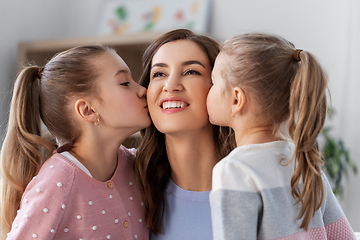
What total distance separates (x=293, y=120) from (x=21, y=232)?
77 centimetres

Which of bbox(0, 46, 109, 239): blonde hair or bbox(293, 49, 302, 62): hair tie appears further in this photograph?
bbox(0, 46, 109, 239): blonde hair

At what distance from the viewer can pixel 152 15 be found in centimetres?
297

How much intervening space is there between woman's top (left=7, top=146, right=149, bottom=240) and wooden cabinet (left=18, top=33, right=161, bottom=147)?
4.22 ft

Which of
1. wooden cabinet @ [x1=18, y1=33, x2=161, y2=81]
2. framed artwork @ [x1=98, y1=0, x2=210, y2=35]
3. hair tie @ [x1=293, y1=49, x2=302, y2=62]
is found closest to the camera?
hair tie @ [x1=293, y1=49, x2=302, y2=62]

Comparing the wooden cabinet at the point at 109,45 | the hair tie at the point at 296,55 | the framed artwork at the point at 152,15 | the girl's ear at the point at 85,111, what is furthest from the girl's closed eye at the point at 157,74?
the framed artwork at the point at 152,15

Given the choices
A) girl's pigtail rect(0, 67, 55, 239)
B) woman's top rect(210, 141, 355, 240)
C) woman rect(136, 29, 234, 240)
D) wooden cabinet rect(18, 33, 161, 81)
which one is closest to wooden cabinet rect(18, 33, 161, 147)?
wooden cabinet rect(18, 33, 161, 81)

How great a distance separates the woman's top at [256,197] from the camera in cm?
82

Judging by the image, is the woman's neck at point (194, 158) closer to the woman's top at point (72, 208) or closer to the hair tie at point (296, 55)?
the woman's top at point (72, 208)

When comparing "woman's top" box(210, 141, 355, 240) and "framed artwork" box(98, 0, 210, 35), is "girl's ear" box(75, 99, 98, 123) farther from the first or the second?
"framed artwork" box(98, 0, 210, 35)

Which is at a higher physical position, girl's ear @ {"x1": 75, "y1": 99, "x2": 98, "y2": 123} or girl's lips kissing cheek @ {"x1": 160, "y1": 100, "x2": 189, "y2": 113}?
girl's lips kissing cheek @ {"x1": 160, "y1": 100, "x2": 189, "y2": 113}

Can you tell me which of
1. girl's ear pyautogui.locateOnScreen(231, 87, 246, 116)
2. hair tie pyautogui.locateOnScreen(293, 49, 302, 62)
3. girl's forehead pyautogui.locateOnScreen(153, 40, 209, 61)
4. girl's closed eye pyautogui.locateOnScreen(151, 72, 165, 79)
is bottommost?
girl's closed eye pyautogui.locateOnScreen(151, 72, 165, 79)

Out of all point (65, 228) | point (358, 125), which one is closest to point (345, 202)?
point (358, 125)

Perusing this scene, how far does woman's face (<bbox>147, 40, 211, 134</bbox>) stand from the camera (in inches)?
46.5

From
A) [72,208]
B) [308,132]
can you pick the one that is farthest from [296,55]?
[72,208]
